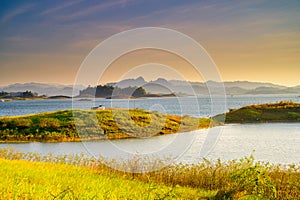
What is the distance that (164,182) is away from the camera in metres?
12.3

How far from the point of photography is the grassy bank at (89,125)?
35188 mm

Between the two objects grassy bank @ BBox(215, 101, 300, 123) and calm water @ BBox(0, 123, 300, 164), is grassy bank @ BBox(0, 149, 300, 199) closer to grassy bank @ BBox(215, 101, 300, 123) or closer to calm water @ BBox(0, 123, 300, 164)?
calm water @ BBox(0, 123, 300, 164)

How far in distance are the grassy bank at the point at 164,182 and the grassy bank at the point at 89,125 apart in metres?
20.9

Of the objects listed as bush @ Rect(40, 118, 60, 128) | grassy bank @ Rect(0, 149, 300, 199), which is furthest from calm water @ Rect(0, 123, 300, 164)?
grassy bank @ Rect(0, 149, 300, 199)

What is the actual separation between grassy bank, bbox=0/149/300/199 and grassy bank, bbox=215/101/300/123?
40286mm

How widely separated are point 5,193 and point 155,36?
1418cm

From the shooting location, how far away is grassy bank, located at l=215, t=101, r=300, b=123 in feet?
168

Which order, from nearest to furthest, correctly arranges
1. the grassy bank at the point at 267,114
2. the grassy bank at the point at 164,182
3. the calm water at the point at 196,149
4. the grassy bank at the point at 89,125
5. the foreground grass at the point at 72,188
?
the foreground grass at the point at 72,188 → the grassy bank at the point at 164,182 → the calm water at the point at 196,149 → the grassy bank at the point at 89,125 → the grassy bank at the point at 267,114

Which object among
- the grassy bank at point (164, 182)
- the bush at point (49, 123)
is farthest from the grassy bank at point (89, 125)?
the grassy bank at point (164, 182)

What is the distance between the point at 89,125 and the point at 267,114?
27586 mm

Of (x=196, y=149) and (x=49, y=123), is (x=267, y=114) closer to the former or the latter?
(x=49, y=123)

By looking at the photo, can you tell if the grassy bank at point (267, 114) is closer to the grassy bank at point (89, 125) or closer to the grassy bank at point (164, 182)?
the grassy bank at point (89, 125)

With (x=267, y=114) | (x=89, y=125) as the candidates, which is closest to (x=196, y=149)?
(x=89, y=125)

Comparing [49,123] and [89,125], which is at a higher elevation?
[49,123]
